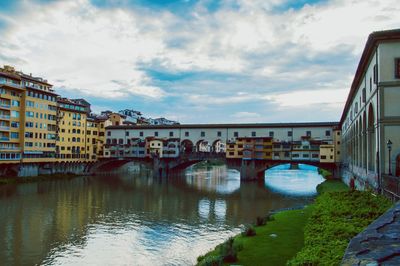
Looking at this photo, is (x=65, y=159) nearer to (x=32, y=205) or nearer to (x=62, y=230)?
(x=32, y=205)

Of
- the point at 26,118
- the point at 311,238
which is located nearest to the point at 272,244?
the point at 311,238

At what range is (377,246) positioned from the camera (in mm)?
5402

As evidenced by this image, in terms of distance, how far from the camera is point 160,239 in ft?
85.0

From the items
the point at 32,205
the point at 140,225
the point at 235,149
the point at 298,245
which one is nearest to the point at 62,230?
the point at 140,225

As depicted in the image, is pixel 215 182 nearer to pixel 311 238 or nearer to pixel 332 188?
pixel 332 188

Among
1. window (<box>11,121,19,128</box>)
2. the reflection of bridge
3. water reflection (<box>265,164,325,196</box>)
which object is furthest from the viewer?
the reflection of bridge

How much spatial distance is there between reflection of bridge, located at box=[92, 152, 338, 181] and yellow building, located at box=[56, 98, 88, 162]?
6.43 metres

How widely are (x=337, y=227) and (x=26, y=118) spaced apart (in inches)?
2669

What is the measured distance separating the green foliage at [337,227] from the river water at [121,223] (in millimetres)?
7937

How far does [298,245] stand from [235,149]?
6071cm

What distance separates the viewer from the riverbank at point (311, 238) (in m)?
12.4

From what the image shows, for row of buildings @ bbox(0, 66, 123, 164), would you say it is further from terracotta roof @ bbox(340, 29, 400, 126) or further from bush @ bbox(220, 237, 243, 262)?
bush @ bbox(220, 237, 243, 262)

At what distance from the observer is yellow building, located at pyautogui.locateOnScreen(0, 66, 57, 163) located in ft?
215

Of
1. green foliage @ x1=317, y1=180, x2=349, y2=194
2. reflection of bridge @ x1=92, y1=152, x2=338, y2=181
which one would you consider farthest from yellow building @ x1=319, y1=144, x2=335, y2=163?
green foliage @ x1=317, y1=180, x2=349, y2=194
